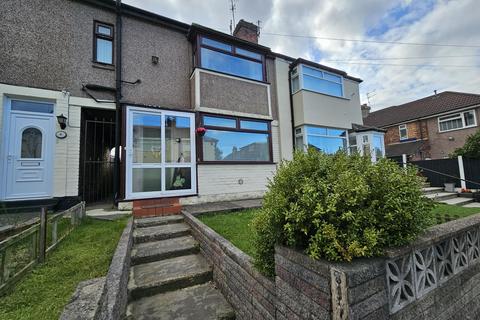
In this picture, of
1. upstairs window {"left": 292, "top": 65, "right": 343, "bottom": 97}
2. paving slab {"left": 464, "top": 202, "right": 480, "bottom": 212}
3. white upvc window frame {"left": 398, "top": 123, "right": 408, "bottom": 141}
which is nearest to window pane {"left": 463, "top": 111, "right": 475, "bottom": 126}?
white upvc window frame {"left": 398, "top": 123, "right": 408, "bottom": 141}

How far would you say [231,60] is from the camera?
7707 mm

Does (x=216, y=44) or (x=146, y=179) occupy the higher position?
(x=216, y=44)

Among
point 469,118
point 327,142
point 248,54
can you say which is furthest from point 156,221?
point 469,118

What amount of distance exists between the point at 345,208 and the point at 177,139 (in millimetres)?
5568

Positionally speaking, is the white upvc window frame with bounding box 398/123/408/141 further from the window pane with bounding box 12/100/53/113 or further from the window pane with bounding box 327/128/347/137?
the window pane with bounding box 12/100/53/113

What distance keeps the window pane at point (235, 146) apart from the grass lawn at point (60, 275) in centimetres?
368

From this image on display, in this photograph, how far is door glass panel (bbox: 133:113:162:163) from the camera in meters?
5.79

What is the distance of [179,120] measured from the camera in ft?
20.9

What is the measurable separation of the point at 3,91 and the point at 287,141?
849 centimetres

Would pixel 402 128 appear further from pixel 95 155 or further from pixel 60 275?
pixel 60 275

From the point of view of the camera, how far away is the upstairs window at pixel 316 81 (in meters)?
9.16

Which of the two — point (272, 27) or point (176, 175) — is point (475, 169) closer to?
point (272, 27)

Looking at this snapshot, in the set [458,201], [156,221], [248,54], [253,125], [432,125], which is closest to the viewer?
[156,221]

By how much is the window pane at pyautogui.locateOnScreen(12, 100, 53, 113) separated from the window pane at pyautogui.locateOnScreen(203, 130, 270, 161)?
4.09 m
